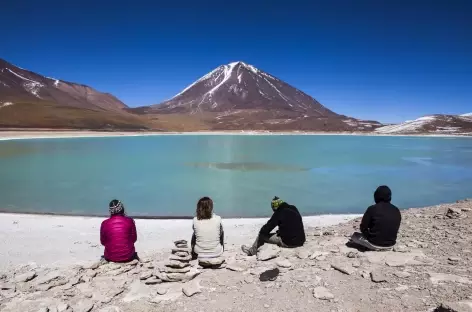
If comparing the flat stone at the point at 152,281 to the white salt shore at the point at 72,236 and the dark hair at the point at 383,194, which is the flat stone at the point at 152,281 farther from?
the dark hair at the point at 383,194

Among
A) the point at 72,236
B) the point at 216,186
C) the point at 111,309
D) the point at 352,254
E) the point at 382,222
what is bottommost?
the point at 216,186

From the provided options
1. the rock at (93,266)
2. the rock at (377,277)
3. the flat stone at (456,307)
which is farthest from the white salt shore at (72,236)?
the flat stone at (456,307)

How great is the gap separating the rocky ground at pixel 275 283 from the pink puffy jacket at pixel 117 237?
0.15 m

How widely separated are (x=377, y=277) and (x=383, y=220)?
1030mm

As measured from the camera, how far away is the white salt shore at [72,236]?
22.0 ft

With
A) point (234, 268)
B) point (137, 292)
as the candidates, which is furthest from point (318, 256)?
point (137, 292)

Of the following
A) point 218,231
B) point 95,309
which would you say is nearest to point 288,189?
point 218,231

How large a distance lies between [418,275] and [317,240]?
201 centimetres

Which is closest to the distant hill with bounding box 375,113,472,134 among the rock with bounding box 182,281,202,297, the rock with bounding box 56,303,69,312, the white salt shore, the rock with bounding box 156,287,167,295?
the white salt shore

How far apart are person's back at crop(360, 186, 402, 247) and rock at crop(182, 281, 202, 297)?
261cm

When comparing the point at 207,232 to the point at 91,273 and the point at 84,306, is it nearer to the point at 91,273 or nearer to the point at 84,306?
the point at 91,273

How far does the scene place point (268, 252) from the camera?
5457 mm

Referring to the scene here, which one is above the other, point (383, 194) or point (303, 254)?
point (383, 194)

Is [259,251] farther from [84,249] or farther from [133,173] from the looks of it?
[133,173]
